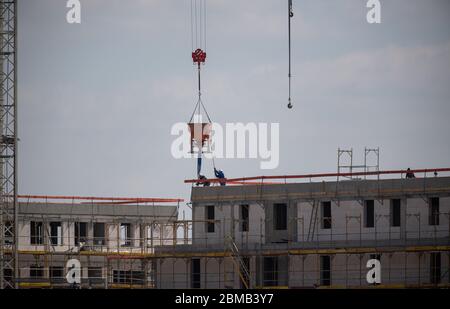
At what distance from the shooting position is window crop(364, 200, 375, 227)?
381 feet

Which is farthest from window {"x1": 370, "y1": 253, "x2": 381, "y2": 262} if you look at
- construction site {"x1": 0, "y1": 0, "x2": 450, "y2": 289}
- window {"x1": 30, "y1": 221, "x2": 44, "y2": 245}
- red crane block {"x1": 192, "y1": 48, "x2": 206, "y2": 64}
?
window {"x1": 30, "y1": 221, "x2": 44, "y2": 245}

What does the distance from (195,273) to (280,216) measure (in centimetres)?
698

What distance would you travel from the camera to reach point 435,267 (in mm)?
111625

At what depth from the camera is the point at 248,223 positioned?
119938 millimetres

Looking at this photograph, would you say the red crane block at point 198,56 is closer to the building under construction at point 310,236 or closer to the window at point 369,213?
the building under construction at point 310,236

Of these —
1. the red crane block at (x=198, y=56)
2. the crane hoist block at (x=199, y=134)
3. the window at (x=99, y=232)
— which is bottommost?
the window at (x=99, y=232)

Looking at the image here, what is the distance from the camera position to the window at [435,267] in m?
112

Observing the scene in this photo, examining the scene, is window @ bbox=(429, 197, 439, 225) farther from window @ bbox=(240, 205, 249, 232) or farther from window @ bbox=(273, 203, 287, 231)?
window @ bbox=(240, 205, 249, 232)

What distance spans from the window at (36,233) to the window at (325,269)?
3309 centimetres

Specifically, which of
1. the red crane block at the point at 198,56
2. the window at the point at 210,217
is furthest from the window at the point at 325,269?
the red crane block at the point at 198,56
